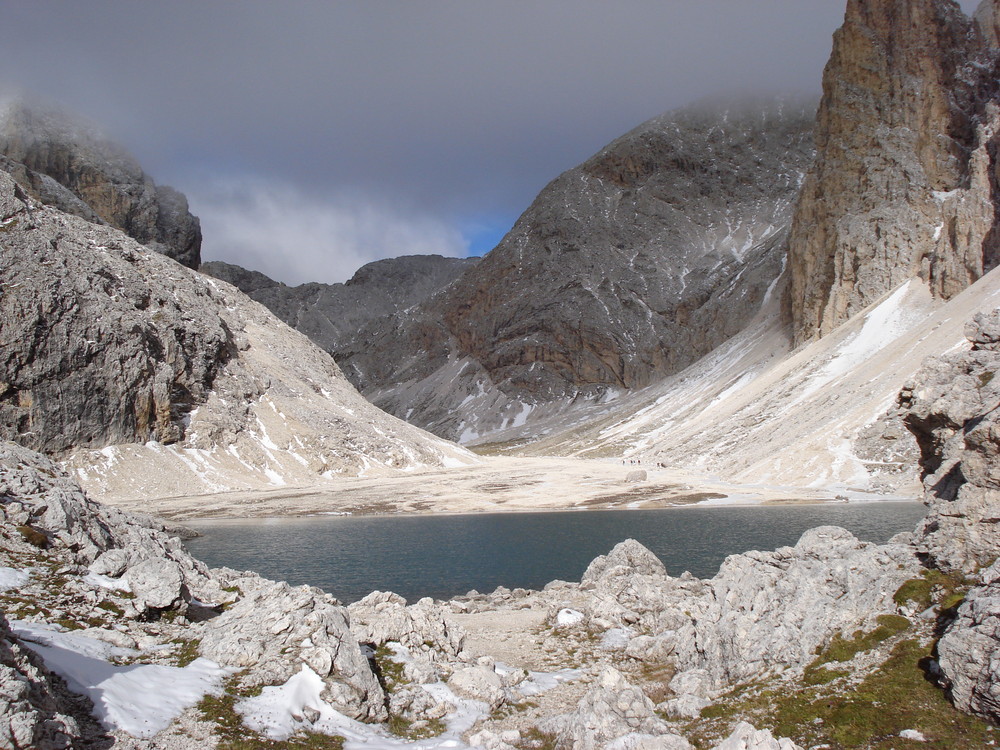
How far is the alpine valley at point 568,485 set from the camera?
46.4ft

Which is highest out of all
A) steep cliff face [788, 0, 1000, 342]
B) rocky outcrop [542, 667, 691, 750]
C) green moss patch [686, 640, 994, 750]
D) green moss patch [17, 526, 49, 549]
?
steep cliff face [788, 0, 1000, 342]

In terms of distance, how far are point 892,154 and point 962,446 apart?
497 ft

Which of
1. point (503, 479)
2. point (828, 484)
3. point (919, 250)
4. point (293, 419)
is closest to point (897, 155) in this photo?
point (919, 250)

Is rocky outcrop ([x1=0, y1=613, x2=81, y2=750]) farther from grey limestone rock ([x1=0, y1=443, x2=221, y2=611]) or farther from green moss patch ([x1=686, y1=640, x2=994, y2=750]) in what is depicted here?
green moss patch ([x1=686, y1=640, x2=994, y2=750])

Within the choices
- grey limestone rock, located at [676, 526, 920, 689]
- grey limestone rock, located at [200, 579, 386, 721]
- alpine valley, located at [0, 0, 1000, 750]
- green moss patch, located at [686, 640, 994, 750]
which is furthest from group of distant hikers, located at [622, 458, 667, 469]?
grey limestone rock, located at [200, 579, 386, 721]

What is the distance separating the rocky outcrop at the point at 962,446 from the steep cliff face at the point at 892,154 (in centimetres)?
11126

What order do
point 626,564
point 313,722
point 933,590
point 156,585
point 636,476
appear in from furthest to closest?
point 636,476, point 626,564, point 156,585, point 933,590, point 313,722

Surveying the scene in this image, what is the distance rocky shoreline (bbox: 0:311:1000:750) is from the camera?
12648 mm

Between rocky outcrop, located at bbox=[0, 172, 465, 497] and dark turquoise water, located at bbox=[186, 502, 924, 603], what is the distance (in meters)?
36.6

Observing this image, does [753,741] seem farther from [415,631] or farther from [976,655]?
[415,631]

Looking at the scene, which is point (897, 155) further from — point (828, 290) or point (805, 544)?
point (805, 544)

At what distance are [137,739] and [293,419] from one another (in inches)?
4794

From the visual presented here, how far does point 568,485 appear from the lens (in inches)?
4365

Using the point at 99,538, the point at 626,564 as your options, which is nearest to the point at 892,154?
the point at 626,564
